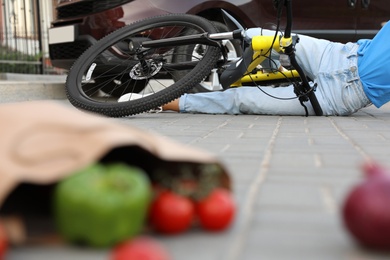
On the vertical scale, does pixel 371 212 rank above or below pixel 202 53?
above

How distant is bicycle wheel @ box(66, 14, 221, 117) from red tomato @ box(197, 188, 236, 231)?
9.75ft

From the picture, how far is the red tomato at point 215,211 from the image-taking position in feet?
4.62

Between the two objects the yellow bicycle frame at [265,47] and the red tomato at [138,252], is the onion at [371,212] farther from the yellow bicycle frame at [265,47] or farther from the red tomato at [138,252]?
the yellow bicycle frame at [265,47]

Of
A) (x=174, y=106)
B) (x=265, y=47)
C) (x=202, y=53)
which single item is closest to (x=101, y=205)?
(x=265, y=47)

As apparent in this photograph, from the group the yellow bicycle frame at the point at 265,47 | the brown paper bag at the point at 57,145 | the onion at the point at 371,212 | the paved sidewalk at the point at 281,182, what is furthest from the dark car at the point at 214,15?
the onion at the point at 371,212

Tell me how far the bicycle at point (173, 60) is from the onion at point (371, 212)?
2.98m

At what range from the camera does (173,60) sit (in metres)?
5.13

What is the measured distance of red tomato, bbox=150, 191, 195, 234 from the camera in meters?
1.38

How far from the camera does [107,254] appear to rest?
4.20 feet

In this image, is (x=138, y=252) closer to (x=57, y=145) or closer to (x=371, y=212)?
(x=57, y=145)

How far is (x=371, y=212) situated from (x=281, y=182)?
766mm

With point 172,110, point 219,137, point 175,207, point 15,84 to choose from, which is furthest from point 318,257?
point 15,84

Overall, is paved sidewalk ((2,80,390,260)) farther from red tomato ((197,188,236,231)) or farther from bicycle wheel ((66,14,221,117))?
bicycle wheel ((66,14,221,117))

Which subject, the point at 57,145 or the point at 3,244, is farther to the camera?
the point at 57,145
